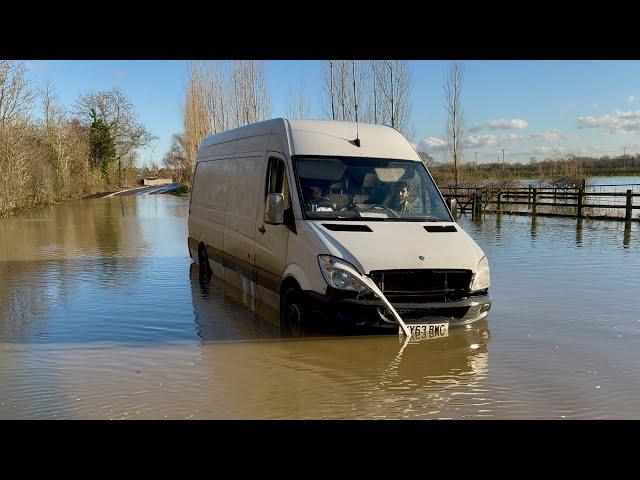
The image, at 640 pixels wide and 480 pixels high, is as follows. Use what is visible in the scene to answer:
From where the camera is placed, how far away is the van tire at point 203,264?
1062 centimetres

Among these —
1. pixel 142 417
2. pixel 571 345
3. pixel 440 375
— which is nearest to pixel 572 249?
pixel 571 345

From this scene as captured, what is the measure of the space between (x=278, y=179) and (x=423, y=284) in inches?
96.2

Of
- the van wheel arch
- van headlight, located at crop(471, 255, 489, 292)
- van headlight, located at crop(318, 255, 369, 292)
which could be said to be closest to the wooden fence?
van headlight, located at crop(471, 255, 489, 292)

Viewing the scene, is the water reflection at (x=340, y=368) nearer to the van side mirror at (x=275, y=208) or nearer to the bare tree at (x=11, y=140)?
the van side mirror at (x=275, y=208)

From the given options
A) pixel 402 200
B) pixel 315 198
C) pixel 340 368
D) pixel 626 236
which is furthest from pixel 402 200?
pixel 626 236

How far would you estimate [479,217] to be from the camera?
26109mm

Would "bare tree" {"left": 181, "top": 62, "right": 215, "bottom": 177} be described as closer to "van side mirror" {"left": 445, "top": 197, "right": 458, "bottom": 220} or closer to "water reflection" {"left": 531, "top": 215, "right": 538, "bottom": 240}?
"water reflection" {"left": 531, "top": 215, "right": 538, "bottom": 240}

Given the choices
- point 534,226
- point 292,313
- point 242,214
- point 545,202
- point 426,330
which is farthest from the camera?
point 545,202

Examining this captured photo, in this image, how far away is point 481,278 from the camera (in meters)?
6.41

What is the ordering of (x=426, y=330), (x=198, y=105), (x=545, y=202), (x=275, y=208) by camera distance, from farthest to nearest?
1. (x=198, y=105)
2. (x=545, y=202)
3. (x=275, y=208)
4. (x=426, y=330)

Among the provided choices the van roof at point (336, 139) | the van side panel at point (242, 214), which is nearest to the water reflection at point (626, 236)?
the van roof at point (336, 139)

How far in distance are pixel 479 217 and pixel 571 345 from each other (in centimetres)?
2016

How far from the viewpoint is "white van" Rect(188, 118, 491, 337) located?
5.98m

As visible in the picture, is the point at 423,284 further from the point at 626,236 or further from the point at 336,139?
the point at 626,236
